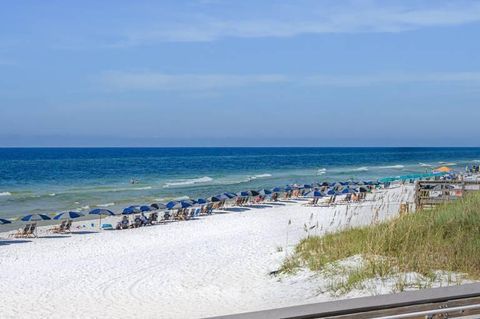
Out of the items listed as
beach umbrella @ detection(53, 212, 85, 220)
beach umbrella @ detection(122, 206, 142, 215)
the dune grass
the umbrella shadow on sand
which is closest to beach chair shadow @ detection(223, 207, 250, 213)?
beach umbrella @ detection(122, 206, 142, 215)

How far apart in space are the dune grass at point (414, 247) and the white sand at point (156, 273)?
1.25ft

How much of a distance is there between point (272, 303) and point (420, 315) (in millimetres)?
4604

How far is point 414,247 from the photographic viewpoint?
6.62 metres

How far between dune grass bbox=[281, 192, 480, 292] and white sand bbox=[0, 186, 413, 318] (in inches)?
15.0

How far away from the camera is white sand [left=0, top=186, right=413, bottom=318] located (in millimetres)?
7734

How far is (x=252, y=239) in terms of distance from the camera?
14266 mm

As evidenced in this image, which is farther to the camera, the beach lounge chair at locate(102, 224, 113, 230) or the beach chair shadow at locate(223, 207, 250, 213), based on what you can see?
the beach chair shadow at locate(223, 207, 250, 213)

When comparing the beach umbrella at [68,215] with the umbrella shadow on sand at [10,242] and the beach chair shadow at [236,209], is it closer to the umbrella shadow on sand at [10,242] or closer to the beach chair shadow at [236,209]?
the umbrella shadow on sand at [10,242]

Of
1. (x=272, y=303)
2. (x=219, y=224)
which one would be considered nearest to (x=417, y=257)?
(x=272, y=303)

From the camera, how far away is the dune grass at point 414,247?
6047 millimetres

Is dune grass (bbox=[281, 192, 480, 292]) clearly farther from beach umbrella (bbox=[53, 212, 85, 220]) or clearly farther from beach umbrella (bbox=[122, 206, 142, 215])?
beach umbrella (bbox=[122, 206, 142, 215])

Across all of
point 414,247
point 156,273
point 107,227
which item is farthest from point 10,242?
point 414,247

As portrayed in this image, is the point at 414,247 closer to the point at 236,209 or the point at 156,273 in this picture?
the point at 156,273

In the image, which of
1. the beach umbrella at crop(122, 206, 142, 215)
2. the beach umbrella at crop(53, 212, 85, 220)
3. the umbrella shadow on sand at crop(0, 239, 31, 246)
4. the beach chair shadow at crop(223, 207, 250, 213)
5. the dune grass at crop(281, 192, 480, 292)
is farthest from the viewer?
the beach chair shadow at crop(223, 207, 250, 213)
